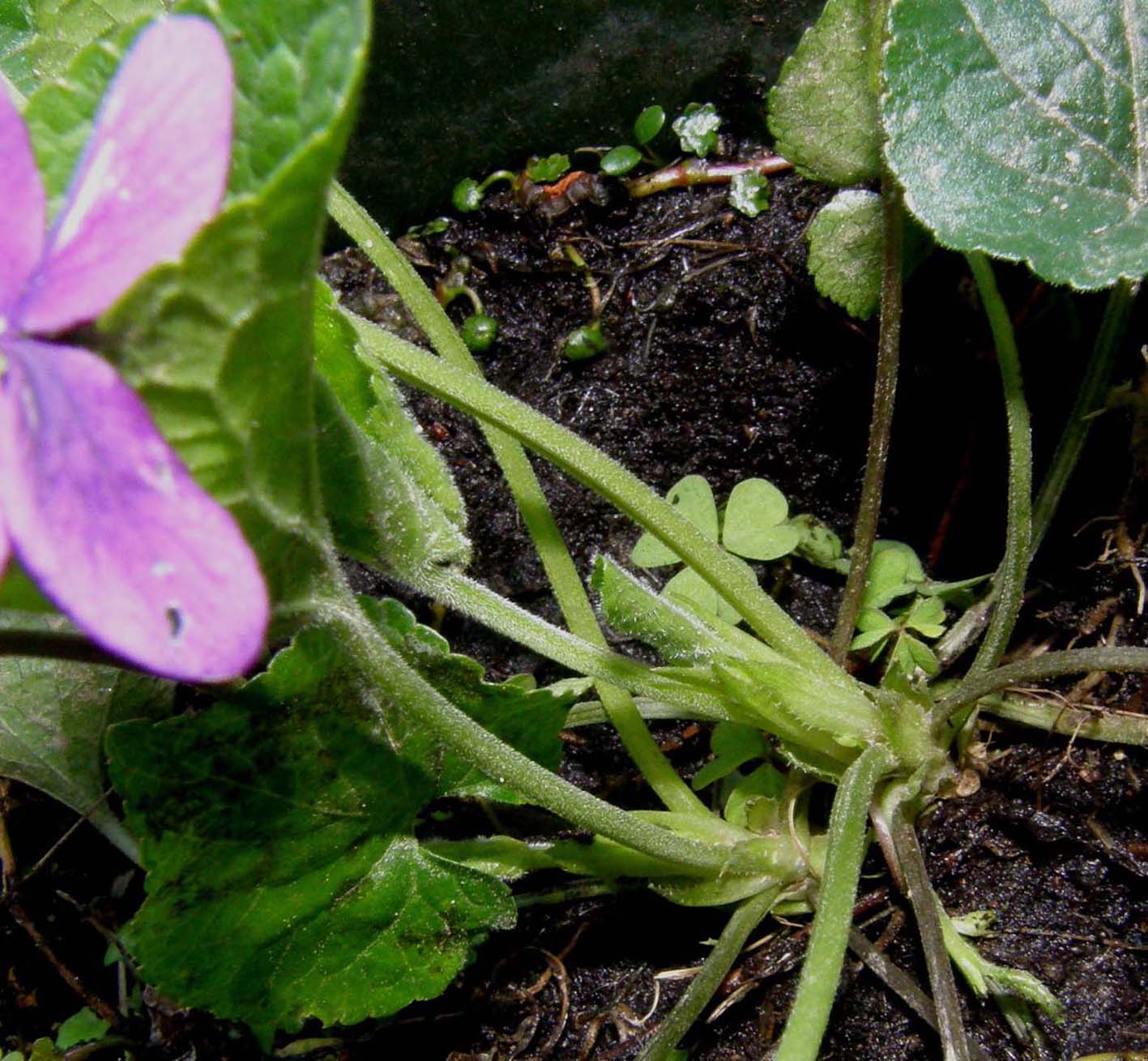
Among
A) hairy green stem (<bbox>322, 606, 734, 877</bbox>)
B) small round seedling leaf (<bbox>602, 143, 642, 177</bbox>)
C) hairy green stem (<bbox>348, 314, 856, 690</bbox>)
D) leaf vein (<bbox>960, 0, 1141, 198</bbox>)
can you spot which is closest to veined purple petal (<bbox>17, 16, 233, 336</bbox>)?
hairy green stem (<bbox>322, 606, 734, 877</bbox>)

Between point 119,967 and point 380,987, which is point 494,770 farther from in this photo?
point 119,967

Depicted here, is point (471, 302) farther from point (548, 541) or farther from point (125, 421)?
point (125, 421)

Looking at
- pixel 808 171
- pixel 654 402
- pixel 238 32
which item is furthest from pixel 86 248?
pixel 654 402

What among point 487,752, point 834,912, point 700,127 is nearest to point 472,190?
point 700,127

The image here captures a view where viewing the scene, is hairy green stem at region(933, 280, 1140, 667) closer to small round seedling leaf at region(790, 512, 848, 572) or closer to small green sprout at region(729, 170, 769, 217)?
small round seedling leaf at region(790, 512, 848, 572)

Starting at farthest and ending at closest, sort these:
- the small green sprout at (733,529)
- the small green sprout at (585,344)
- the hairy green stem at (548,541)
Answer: the small green sprout at (585,344) → the small green sprout at (733,529) → the hairy green stem at (548,541)

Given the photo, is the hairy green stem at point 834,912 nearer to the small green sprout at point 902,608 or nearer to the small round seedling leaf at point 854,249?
the small green sprout at point 902,608

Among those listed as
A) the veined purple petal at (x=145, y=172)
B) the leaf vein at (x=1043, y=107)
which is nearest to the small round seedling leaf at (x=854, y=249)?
the leaf vein at (x=1043, y=107)
